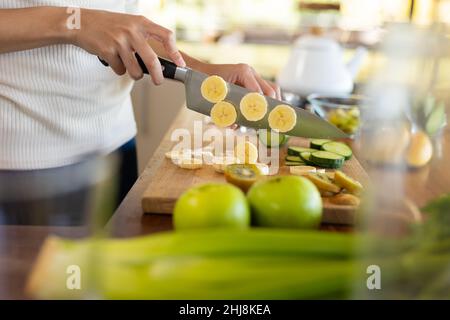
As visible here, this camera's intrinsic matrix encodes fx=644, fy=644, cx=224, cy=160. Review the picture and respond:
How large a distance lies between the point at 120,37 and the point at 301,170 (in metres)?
0.37

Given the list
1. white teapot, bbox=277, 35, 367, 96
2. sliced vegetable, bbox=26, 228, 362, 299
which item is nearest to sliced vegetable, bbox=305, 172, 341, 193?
sliced vegetable, bbox=26, 228, 362, 299

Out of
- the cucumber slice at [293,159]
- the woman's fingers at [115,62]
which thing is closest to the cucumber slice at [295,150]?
the cucumber slice at [293,159]

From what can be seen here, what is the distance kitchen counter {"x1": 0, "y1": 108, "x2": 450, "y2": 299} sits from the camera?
1.90 feet

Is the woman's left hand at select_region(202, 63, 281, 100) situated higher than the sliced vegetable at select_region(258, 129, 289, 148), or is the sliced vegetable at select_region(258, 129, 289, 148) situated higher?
the woman's left hand at select_region(202, 63, 281, 100)

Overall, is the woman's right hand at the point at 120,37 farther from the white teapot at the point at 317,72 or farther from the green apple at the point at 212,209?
the white teapot at the point at 317,72

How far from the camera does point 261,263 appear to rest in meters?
0.54

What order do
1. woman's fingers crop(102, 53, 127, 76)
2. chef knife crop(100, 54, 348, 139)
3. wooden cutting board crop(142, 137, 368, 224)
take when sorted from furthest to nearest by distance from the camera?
chef knife crop(100, 54, 348, 139)
woman's fingers crop(102, 53, 127, 76)
wooden cutting board crop(142, 137, 368, 224)

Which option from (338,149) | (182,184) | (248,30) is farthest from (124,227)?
(248,30)

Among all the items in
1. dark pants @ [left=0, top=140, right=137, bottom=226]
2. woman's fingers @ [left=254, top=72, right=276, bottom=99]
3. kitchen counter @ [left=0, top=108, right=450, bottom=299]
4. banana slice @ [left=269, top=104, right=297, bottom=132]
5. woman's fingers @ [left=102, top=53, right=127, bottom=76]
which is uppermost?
woman's fingers @ [left=102, top=53, right=127, bottom=76]

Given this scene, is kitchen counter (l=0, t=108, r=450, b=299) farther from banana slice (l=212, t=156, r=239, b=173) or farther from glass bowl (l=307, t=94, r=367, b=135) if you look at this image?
glass bowl (l=307, t=94, r=367, b=135)

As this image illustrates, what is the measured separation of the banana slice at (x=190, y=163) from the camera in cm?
109

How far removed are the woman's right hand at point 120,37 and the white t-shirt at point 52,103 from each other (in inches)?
8.6

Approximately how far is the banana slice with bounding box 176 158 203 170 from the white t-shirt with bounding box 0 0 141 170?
29 centimetres
